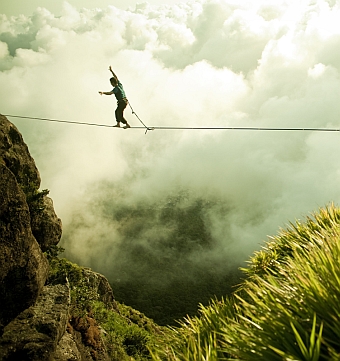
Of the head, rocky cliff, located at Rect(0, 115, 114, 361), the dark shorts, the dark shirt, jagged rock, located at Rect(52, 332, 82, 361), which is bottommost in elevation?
jagged rock, located at Rect(52, 332, 82, 361)

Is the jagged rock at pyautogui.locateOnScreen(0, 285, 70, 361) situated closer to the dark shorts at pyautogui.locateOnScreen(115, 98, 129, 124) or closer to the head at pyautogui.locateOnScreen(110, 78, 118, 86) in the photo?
the dark shorts at pyautogui.locateOnScreen(115, 98, 129, 124)

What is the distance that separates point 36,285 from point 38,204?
3.99 meters

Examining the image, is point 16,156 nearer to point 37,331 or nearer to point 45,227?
point 45,227

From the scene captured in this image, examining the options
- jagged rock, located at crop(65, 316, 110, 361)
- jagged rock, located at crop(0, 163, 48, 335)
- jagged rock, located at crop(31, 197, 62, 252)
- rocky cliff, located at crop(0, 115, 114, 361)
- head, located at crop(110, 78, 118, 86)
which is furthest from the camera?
head, located at crop(110, 78, 118, 86)

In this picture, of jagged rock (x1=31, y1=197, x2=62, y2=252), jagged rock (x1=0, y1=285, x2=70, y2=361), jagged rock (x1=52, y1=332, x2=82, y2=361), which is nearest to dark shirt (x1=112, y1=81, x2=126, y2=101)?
jagged rock (x1=31, y1=197, x2=62, y2=252)

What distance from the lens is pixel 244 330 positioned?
3740 mm

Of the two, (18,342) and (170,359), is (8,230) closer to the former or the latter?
(18,342)

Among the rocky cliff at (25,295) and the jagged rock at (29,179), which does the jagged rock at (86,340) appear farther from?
the jagged rock at (29,179)

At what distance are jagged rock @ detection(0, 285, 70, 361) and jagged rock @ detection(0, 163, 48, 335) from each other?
38 centimetres

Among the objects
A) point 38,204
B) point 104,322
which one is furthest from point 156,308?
point 38,204

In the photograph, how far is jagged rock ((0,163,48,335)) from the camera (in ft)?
34.1

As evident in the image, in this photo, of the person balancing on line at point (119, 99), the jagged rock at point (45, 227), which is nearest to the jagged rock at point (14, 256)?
the jagged rock at point (45, 227)

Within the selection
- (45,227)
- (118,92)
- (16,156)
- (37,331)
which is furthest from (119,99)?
(37,331)

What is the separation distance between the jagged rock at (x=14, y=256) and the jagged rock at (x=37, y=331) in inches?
15.1
